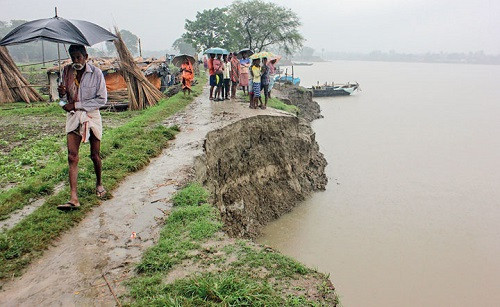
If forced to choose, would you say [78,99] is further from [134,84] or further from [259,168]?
[134,84]

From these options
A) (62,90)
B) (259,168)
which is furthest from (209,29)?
(62,90)

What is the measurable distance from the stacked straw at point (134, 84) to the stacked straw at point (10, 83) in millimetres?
4793

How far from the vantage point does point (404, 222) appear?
1004 cm

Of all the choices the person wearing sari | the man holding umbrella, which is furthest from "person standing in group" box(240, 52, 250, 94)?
the man holding umbrella

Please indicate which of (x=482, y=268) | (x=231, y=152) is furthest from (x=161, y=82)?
(x=482, y=268)

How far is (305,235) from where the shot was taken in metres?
9.41

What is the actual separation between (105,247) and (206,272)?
1325 millimetres

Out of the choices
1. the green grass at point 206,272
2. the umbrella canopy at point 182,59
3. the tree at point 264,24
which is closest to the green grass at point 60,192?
the green grass at point 206,272

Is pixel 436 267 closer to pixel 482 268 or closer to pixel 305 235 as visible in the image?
pixel 482 268

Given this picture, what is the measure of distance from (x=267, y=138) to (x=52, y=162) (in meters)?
6.07

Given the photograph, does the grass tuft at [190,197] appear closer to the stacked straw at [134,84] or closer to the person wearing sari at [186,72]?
the stacked straw at [134,84]

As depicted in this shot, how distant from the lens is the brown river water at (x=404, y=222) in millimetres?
7387

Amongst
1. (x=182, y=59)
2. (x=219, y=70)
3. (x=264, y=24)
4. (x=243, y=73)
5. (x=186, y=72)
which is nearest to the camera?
(x=219, y=70)

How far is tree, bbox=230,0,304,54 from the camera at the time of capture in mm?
32312
